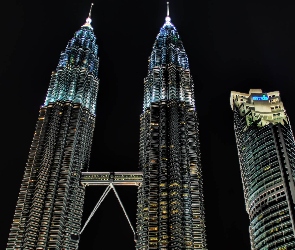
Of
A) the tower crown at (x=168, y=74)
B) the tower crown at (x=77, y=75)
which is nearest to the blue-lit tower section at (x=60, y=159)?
the tower crown at (x=77, y=75)

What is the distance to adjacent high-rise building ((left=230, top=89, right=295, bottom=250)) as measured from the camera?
9881 cm

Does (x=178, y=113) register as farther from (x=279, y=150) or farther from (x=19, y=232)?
(x=19, y=232)

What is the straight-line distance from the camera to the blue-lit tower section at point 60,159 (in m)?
90.7

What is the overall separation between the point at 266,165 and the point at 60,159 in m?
53.0

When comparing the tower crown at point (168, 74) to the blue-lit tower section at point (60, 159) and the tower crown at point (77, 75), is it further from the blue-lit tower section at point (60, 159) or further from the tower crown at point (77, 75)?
the blue-lit tower section at point (60, 159)

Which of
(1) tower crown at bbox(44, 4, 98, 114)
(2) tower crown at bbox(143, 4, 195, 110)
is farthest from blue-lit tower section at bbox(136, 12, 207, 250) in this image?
(1) tower crown at bbox(44, 4, 98, 114)

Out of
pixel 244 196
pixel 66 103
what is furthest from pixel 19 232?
pixel 244 196

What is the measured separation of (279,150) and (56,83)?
6231 cm

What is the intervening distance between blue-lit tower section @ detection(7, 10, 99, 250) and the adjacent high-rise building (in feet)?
145

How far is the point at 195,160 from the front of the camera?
100 metres

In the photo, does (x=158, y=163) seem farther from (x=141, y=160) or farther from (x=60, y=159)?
(x=60, y=159)

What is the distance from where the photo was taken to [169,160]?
319 feet

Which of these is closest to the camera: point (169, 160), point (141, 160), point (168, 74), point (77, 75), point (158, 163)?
point (169, 160)

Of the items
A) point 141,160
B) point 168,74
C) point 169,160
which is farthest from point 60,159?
point 168,74
